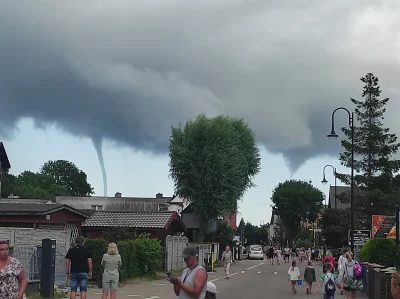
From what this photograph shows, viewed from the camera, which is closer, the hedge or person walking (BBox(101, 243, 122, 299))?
person walking (BBox(101, 243, 122, 299))

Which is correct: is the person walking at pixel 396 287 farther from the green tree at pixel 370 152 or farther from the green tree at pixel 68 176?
the green tree at pixel 68 176

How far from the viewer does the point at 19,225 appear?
28406 millimetres

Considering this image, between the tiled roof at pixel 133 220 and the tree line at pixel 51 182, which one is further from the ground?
the tree line at pixel 51 182

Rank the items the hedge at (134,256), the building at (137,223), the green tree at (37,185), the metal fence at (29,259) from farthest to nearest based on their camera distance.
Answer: the green tree at (37,185)
the building at (137,223)
the hedge at (134,256)
the metal fence at (29,259)

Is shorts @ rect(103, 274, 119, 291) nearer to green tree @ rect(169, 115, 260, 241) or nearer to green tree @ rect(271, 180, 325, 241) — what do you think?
green tree @ rect(169, 115, 260, 241)

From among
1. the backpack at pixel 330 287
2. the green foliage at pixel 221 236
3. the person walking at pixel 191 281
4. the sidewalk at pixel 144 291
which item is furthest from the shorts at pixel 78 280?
the green foliage at pixel 221 236

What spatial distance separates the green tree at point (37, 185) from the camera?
369 feet

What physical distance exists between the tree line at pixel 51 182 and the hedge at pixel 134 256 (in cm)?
7949

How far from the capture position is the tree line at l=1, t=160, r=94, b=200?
366 ft

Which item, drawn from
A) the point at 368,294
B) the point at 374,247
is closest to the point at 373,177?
the point at 374,247

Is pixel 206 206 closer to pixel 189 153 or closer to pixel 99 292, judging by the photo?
pixel 189 153

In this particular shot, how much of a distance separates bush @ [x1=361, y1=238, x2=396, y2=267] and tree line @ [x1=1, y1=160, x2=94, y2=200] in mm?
84669

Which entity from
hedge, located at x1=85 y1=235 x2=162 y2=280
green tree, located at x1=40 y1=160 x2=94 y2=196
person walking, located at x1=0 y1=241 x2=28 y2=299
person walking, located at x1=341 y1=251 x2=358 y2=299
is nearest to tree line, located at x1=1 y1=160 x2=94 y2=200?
green tree, located at x1=40 y1=160 x2=94 y2=196

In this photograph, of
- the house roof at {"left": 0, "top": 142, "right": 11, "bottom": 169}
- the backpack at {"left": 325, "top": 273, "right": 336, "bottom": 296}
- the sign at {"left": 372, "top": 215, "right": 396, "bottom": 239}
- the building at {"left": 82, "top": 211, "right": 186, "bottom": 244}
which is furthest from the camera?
the house roof at {"left": 0, "top": 142, "right": 11, "bottom": 169}
